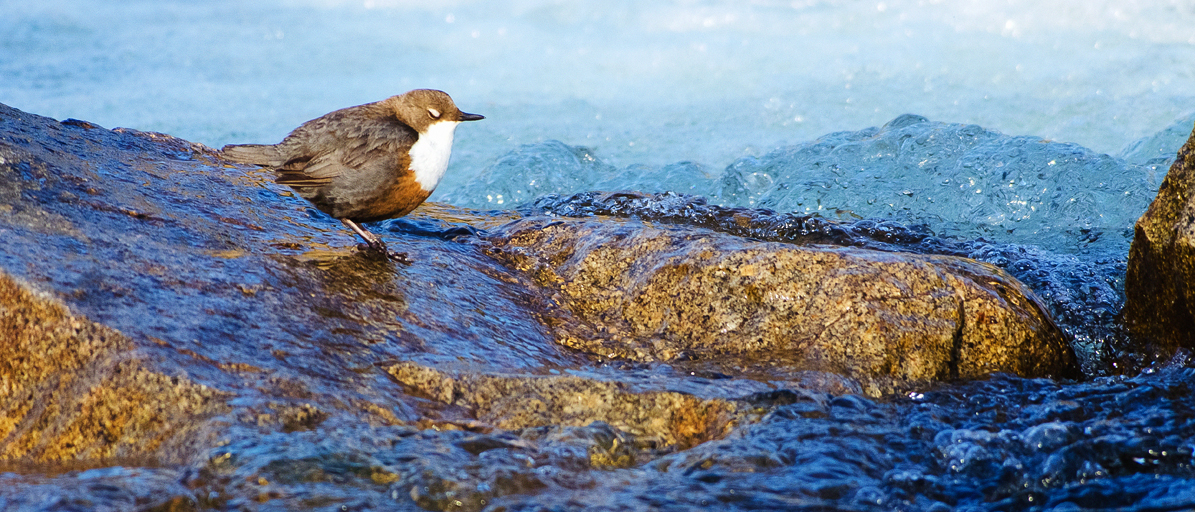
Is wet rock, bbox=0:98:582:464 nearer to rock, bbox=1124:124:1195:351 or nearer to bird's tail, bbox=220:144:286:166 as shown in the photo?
bird's tail, bbox=220:144:286:166

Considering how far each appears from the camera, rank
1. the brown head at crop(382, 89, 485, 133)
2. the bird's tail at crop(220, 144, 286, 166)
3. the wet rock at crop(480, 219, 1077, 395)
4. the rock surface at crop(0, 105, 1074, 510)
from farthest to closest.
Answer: the brown head at crop(382, 89, 485, 133)
the bird's tail at crop(220, 144, 286, 166)
the wet rock at crop(480, 219, 1077, 395)
the rock surface at crop(0, 105, 1074, 510)

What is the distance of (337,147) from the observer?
3828 mm

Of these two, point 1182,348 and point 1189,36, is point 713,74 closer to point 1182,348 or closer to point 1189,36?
point 1189,36

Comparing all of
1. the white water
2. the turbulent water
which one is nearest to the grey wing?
the turbulent water

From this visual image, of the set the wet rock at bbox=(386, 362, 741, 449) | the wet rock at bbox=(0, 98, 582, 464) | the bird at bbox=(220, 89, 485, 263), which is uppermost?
the bird at bbox=(220, 89, 485, 263)

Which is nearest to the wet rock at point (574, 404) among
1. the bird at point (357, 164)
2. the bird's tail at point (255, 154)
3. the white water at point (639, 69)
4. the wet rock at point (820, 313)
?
the wet rock at point (820, 313)

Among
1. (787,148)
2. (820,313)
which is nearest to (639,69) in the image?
(787,148)

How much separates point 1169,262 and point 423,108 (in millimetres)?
3067

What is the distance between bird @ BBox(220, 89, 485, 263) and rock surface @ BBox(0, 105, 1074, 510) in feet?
0.67

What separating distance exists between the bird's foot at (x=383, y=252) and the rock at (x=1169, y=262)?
9.18 ft

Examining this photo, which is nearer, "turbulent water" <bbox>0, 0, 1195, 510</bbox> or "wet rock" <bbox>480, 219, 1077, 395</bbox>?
"turbulent water" <bbox>0, 0, 1195, 510</bbox>

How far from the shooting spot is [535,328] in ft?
10.7

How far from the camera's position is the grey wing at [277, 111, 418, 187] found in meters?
3.78

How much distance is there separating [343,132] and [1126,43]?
32.8ft
